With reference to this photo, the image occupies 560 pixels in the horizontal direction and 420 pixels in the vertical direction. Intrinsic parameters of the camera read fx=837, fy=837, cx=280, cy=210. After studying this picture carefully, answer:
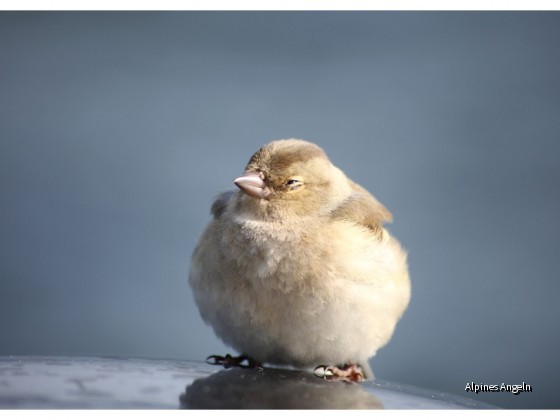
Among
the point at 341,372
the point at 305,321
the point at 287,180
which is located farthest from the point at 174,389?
the point at 287,180

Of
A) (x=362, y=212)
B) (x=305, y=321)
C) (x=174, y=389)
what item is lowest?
(x=174, y=389)

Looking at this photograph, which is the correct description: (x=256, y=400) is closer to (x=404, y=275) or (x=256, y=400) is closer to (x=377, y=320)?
(x=377, y=320)

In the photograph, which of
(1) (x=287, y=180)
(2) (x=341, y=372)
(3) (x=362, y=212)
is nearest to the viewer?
(2) (x=341, y=372)

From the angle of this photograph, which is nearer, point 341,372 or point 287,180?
point 341,372

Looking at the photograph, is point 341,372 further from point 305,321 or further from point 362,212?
point 362,212

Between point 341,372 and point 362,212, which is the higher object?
point 362,212

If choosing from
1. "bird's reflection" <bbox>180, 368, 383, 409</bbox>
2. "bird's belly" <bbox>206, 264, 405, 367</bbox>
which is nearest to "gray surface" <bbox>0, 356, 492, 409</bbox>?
"bird's reflection" <bbox>180, 368, 383, 409</bbox>

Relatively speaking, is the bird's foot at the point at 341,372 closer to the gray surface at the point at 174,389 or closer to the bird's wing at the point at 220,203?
the gray surface at the point at 174,389
